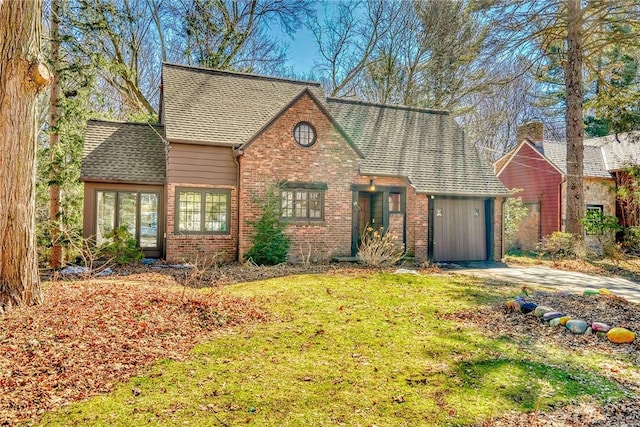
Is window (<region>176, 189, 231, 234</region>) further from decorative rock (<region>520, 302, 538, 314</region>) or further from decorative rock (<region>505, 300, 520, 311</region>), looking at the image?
decorative rock (<region>520, 302, 538, 314</region>)

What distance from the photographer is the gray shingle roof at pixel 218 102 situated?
1211 cm

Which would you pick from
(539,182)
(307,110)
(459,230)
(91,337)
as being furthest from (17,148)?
(539,182)

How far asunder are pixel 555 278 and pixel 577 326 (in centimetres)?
601

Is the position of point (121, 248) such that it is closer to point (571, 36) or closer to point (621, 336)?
point (621, 336)

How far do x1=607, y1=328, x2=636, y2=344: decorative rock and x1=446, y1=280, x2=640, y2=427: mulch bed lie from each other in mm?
66

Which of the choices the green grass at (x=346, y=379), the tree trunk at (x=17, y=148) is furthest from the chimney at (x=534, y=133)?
the tree trunk at (x=17, y=148)

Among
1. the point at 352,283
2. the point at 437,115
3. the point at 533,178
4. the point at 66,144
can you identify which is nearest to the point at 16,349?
the point at 352,283

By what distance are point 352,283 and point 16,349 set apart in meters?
5.97

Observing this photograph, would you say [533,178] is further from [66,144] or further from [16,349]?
[16,349]

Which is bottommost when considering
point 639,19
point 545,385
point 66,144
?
point 545,385

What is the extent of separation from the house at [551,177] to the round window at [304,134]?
40.5 ft

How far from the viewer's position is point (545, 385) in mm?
3963

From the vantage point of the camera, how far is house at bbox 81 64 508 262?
11.9 metres

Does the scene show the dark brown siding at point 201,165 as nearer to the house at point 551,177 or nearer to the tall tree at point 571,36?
the tall tree at point 571,36
